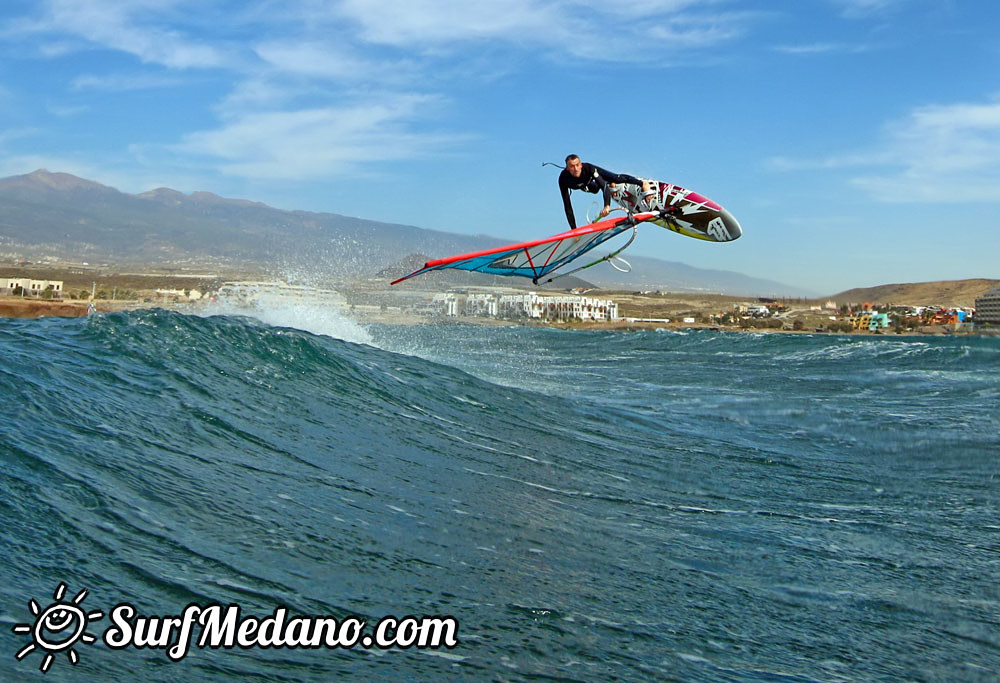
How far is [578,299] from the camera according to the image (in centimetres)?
6219

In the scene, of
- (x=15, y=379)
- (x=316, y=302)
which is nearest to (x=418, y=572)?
(x=15, y=379)

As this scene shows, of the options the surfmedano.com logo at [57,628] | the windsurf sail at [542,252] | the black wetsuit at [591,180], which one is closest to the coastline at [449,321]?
the windsurf sail at [542,252]

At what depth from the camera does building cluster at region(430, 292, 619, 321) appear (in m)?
59.8

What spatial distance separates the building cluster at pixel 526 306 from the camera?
59812 mm

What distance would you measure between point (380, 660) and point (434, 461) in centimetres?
→ 436

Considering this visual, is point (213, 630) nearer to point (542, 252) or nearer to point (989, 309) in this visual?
point (542, 252)

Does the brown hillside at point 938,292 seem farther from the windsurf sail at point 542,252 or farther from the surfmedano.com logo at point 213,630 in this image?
the surfmedano.com logo at point 213,630

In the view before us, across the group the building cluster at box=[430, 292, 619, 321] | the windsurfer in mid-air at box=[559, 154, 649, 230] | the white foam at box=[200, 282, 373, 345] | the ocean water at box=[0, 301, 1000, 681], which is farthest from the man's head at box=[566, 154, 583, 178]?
the building cluster at box=[430, 292, 619, 321]

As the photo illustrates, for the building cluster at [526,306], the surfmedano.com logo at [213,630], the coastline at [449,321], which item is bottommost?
the surfmedano.com logo at [213,630]

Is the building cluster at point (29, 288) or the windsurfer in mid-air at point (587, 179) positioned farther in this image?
the building cluster at point (29, 288)

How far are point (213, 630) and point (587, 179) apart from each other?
329 inches

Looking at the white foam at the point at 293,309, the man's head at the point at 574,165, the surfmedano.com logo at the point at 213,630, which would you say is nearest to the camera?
the surfmedano.com logo at the point at 213,630

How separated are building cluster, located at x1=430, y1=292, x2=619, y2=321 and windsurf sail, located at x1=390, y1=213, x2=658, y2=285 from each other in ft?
151

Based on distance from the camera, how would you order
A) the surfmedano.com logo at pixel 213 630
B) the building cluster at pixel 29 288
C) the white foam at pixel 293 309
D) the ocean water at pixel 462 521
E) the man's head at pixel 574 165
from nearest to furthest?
the surfmedano.com logo at pixel 213 630, the ocean water at pixel 462 521, the man's head at pixel 574 165, the white foam at pixel 293 309, the building cluster at pixel 29 288
